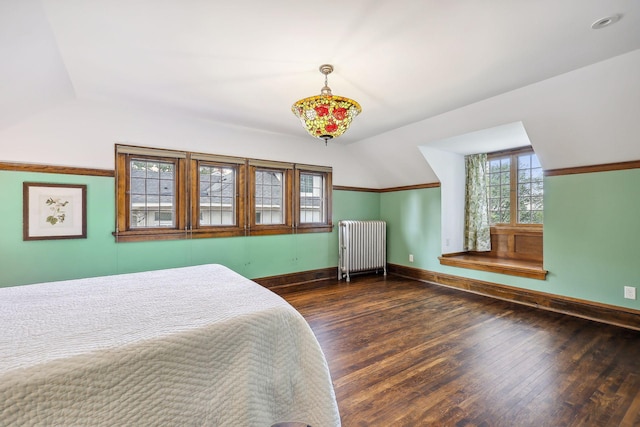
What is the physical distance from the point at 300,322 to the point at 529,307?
336cm

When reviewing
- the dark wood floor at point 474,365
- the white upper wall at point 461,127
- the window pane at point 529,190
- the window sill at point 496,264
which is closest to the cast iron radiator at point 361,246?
the window sill at point 496,264

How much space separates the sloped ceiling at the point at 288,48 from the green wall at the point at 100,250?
33.8 inches

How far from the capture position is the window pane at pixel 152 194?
337cm

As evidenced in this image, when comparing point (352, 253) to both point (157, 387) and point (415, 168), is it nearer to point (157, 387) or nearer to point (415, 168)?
point (415, 168)

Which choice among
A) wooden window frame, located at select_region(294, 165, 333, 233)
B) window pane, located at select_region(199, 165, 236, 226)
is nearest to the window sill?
wooden window frame, located at select_region(294, 165, 333, 233)

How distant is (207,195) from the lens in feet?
12.5

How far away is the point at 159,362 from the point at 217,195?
3.04 meters

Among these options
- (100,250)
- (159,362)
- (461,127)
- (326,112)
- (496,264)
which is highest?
(461,127)

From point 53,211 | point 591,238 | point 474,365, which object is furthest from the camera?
point 591,238

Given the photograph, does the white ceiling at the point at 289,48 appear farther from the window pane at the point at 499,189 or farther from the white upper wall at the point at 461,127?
the window pane at the point at 499,189

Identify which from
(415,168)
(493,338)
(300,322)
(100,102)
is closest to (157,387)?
(300,322)

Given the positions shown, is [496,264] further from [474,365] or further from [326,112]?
[326,112]

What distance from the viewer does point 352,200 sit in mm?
5211

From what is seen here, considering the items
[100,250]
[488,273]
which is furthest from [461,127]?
[100,250]
